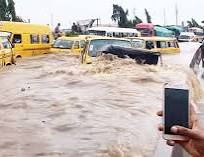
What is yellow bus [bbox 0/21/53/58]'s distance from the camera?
2122cm

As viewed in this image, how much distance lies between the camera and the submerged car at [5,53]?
55.6 feet

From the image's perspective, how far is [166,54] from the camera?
25359 millimetres

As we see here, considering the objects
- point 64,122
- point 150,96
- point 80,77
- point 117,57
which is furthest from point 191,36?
point 64,122

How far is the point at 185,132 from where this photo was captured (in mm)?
2518

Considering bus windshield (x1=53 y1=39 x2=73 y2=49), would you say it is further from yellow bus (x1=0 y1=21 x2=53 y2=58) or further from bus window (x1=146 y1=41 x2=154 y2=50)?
bus window (x1=146 y1=41 x2=154 y2=50)

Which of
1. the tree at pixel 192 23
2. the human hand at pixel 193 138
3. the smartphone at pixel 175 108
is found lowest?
the tree at pixel 192 23

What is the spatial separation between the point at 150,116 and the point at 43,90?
3387mm

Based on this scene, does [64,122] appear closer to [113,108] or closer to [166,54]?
[113,108]

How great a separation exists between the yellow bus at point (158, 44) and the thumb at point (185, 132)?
1987cm

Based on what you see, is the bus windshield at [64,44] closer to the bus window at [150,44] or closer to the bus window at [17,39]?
the bus window at [17,39]

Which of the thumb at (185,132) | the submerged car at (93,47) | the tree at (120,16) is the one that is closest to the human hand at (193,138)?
the thumb at (185,132)

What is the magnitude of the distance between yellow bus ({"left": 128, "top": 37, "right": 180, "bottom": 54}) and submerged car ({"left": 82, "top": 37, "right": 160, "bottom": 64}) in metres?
5.84

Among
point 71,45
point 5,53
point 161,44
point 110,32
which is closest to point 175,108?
point 5,53

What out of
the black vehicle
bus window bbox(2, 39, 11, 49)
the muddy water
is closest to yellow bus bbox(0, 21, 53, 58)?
bus window bbox(2, 39, 11, 49)
